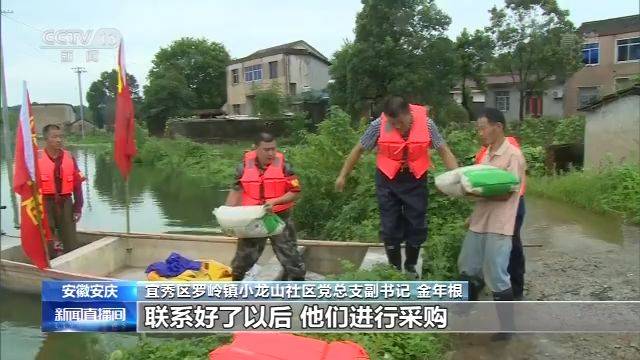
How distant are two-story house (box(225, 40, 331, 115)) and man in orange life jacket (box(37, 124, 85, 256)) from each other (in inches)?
1004

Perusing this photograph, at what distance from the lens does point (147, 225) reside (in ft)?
36.6

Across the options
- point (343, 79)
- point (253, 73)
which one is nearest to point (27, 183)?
point (343, 79)

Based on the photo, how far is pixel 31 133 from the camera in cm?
459

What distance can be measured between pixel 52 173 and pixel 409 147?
385cm

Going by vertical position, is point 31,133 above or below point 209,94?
below

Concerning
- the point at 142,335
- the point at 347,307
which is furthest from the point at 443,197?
the point at 142,335

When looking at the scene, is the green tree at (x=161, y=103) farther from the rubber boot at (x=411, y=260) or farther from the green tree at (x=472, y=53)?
the rubber boot at (x=411, y=260)

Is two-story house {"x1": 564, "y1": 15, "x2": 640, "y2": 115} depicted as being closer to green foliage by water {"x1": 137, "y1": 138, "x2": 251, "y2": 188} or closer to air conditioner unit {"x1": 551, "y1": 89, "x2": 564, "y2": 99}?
air conditioner unit {"x1": 551, "y1": 89, "x2": 564, "y2": 99}

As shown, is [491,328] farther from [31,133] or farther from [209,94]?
[209,94]

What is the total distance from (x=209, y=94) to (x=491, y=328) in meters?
44.8

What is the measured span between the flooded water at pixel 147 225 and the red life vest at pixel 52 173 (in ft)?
1.18

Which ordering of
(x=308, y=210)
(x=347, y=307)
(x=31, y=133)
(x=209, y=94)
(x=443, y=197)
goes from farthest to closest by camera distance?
1. (x=209, y=94)
2. (x=308, y=210)
3. (x=443, y=197)
4. (x=31, y=133)
5. (x=347, y=307)

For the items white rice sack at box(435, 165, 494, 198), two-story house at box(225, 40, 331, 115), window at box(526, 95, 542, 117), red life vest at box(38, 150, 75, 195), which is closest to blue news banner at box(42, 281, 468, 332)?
white rice sack at box(435, 165, 494, 198)

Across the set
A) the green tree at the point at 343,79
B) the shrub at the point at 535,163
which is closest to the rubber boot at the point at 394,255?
the shrub at the point at 535,163
